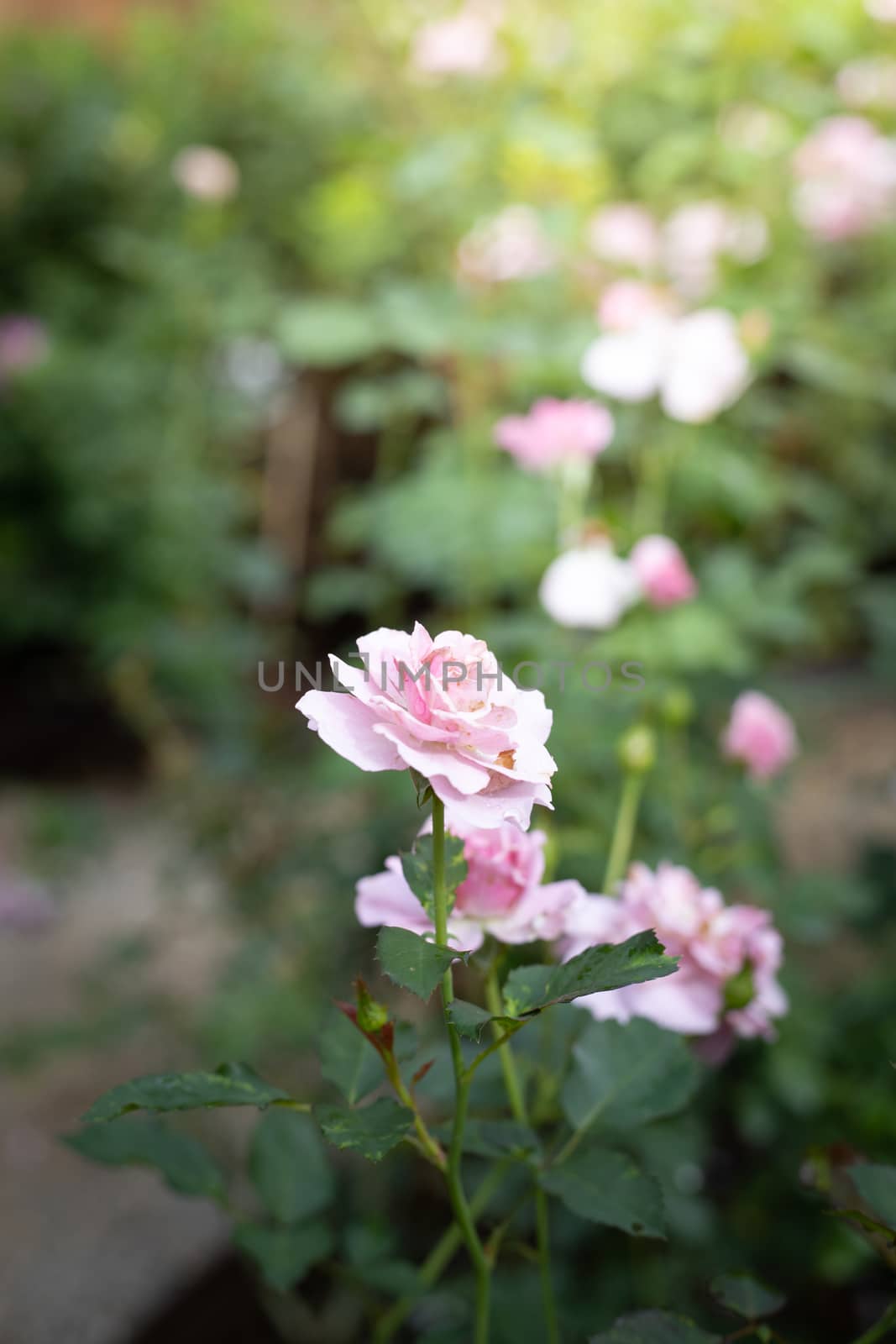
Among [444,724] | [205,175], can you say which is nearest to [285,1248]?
[444,724]

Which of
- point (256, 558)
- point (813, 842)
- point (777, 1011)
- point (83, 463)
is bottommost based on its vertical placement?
point (813, 842)

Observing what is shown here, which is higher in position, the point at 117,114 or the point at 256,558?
the point at 117,114

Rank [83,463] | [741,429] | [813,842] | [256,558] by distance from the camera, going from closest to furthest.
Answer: [741,429], [813,842], [83,463], [256,558]

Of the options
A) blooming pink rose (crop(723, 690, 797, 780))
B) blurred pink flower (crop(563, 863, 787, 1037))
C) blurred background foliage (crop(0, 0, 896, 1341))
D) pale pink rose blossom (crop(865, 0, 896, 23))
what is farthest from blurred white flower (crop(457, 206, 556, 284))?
blurred pink flower (crop(563, 863, 787, 1037))

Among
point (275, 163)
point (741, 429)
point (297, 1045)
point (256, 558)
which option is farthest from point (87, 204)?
point (297, 1045)

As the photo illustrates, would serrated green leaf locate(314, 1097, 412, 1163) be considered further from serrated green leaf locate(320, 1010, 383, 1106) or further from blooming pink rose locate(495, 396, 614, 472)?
blooming pink rose locate(495, 396, 614, 472)

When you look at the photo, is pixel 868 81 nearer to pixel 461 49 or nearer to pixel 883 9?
pixel 883 9

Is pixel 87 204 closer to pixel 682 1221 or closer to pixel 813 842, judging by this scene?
pixel 813 842

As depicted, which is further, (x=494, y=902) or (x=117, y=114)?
(x=117, y=114)
